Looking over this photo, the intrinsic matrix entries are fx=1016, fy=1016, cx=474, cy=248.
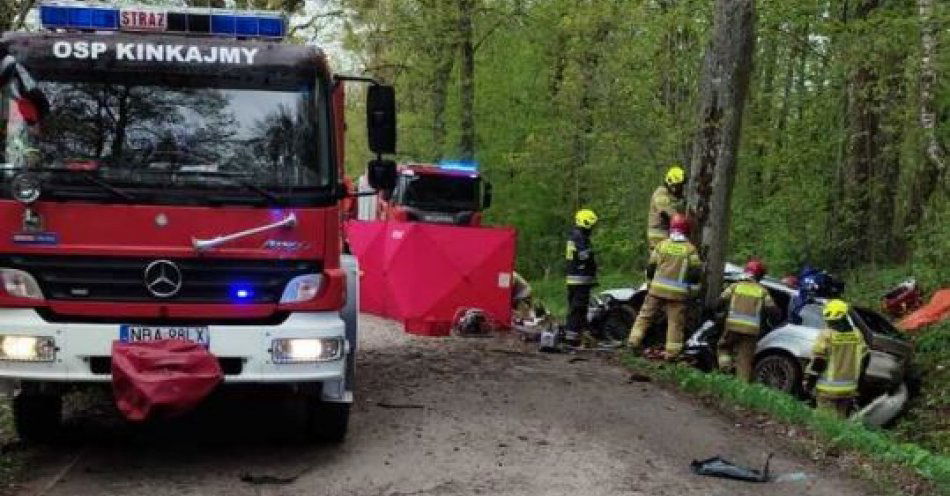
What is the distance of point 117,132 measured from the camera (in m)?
6.61

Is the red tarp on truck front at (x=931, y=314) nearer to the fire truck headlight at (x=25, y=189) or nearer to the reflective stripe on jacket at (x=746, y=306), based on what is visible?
the reflective stripe on jacket at (x=746, y=306)

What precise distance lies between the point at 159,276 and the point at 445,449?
2348 mm

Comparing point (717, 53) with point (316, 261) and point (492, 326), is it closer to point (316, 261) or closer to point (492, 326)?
point (492, 326)

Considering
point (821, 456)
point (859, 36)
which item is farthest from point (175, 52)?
point (859, 36)

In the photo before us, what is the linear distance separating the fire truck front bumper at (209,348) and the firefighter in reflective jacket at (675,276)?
5971mm

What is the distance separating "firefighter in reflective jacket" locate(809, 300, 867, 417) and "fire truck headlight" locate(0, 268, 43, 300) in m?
8.41

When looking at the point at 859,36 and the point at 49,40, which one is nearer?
the point at 49,40

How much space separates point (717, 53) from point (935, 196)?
32.2ft

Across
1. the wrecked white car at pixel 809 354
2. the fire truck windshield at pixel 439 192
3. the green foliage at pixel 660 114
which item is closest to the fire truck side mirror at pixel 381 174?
the wrecked white car at pixel 809 354

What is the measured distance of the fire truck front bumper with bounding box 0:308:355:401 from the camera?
625 centimetres

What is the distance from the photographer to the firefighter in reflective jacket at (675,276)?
11.9m

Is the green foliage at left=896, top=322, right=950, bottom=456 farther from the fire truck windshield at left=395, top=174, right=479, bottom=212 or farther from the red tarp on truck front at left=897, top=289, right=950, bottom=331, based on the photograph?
the fire truck windshield at left=395, top=174, right=479, bottom=212

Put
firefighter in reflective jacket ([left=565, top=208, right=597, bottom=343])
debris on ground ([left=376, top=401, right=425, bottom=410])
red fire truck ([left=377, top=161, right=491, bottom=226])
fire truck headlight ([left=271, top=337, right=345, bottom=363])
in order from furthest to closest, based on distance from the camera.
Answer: red fire truck ([left=377, top=161, right=491, bottom=226]) < firefighter in reflective jacket ([left=565, top=208, right=597, bottom=343]) < debris on ground ([left=376, top=401, right=425, bottom=410]) < fire truck headlight ([left=271, top=337, right=345, bottom=363])

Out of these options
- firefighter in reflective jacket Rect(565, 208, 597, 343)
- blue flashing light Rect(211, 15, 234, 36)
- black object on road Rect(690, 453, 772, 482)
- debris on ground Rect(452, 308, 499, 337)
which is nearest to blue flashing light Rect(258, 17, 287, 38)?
blue flashing light Rect(211, 15, 234, 36)
